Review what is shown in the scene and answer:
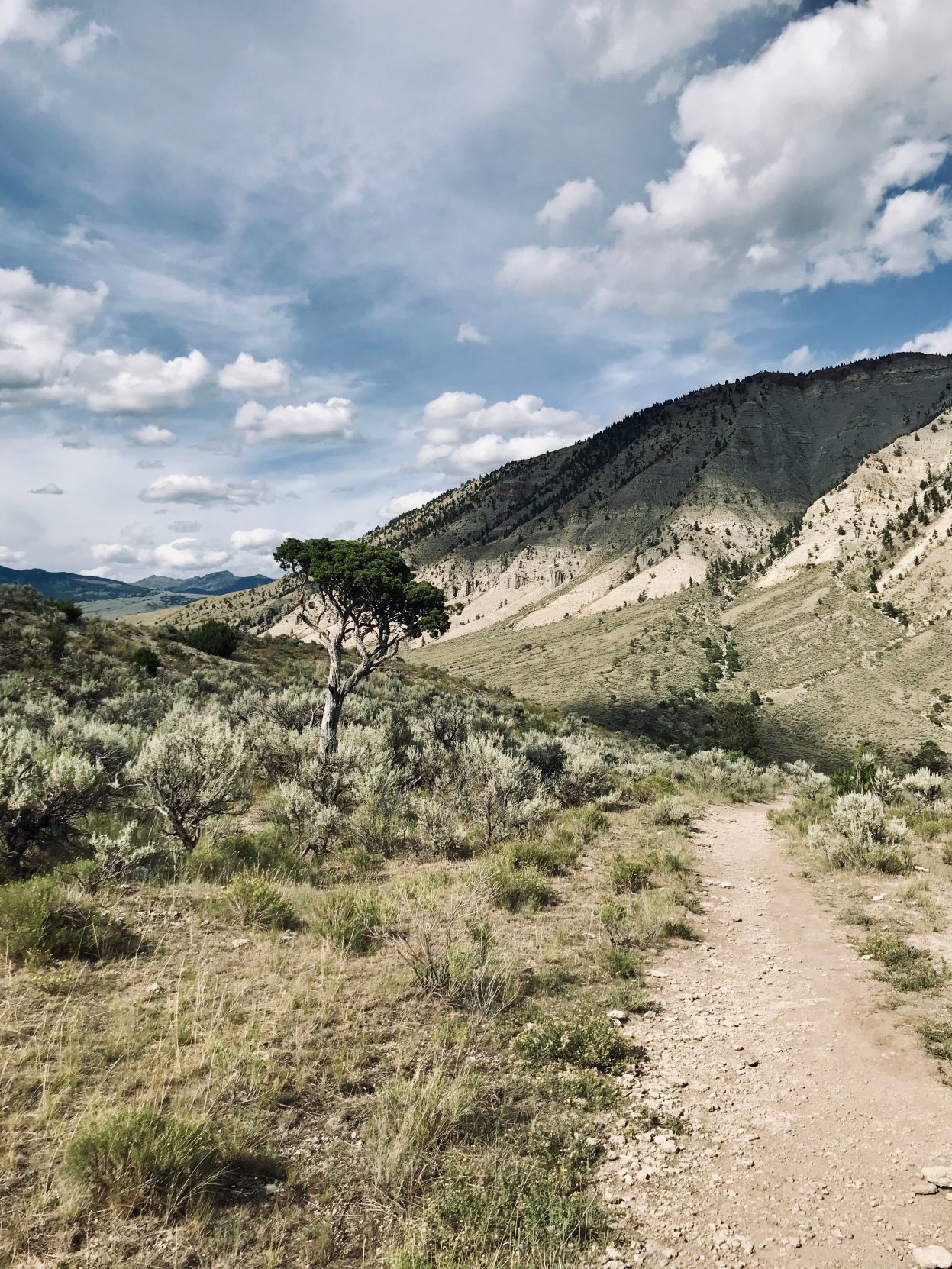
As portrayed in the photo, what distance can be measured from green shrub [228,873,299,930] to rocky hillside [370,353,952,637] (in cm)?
12238

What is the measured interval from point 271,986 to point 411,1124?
216 cm

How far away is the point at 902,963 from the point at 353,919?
709 cm

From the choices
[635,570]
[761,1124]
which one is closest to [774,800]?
[761,1124]

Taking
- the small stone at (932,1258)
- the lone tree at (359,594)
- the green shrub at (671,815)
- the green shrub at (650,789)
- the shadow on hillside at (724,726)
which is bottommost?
the shadow on hillside at (724,726)

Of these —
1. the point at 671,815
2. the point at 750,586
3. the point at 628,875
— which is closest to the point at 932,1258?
the point at 628,875

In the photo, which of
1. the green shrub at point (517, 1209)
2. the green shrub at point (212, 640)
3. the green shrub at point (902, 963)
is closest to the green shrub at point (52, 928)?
the green shrub at point (517, 1209)

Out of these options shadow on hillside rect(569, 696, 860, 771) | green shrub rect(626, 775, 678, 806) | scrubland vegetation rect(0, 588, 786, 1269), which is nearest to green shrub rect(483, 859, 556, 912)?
scrubland vegetation rect(0, 588, 786, 1269)

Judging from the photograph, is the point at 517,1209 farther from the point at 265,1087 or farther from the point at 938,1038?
the point at 938,1038

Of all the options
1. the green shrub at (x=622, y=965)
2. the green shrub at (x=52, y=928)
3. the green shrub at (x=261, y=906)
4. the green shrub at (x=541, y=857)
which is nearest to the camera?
the green shrub at (x=52, y=928)

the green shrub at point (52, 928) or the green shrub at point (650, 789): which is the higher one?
the green shrub at point (52, 928)

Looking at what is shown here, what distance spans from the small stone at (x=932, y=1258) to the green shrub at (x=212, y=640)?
3647cm

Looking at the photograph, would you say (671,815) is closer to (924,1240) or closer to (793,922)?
(793,922)

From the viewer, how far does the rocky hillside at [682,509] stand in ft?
468

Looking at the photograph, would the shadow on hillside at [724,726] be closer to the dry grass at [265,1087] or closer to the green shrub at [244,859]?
the green shrub at [244,859]
